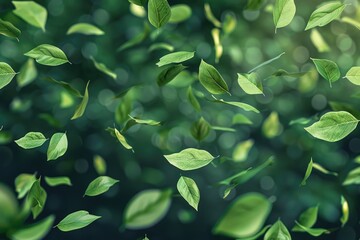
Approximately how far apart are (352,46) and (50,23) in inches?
26.1

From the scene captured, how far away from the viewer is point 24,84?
1119 mm

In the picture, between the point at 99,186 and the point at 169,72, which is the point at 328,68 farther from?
the point at 99,186

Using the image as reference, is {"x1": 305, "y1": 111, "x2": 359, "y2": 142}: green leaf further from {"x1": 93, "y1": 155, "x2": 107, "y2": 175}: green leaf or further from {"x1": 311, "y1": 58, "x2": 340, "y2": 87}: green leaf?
{"x1": 93, "y1": 155, "x2": 107, "y2": 175}: green leaf

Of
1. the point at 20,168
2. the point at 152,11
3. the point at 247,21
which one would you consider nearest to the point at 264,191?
the point at 247,21

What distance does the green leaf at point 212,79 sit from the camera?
68cm

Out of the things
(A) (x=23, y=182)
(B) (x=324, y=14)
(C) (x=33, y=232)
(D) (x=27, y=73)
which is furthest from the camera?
(D) (x=27, y=73)

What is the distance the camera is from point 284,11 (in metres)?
0.69

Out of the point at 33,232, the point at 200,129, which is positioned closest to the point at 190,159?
the point at 200,129

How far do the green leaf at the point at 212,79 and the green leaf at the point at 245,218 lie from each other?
0.22 meters

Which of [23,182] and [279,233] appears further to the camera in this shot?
[23,182]

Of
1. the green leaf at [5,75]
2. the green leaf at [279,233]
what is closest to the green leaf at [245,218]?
the green leaf at [279,233]

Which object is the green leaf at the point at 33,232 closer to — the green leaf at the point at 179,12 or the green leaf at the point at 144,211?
the green leaf at the point at 144,211

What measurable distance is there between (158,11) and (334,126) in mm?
245

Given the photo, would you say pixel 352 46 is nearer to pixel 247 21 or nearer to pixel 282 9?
pixel 247 21
